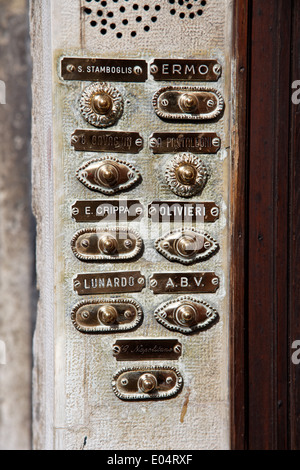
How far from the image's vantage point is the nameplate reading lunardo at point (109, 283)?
99 centimetres

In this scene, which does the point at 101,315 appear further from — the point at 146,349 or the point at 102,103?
the point at 102,103

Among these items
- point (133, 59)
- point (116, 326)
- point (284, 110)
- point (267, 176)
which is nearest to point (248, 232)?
point (267, 176)

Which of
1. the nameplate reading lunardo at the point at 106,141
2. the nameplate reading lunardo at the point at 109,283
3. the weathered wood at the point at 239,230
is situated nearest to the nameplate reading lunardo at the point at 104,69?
the nameplate reading lunardo at the point at 106,141

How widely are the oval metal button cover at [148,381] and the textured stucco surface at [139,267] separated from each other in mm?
21

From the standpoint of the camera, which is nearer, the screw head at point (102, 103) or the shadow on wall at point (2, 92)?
the screw head at point (102, 103)

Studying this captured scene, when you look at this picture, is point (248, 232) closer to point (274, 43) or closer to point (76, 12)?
point (274, 43)

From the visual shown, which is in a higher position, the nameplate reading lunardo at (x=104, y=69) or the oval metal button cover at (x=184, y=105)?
the nameplate reading lunardo at (x=104, y=69)

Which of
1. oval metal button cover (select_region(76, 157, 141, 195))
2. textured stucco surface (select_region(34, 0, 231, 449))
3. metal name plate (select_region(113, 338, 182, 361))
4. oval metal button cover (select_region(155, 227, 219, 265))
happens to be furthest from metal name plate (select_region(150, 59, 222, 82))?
metal name plate (select_region(113, 338, 182, 361))

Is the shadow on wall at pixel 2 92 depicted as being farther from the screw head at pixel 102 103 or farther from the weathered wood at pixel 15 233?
the screw head at pixel 102 103

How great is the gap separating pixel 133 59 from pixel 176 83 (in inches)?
5.1

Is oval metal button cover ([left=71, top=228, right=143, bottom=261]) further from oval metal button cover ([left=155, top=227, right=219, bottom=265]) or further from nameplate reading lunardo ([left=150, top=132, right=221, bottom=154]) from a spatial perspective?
nameplate reading lunardo ([left=150, top=132, right=221, bottom=154])

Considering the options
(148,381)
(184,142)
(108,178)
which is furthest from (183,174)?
(148,381)

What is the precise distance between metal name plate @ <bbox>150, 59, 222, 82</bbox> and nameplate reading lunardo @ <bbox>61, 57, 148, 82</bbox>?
0.11ft

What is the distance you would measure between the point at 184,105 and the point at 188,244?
370mm
